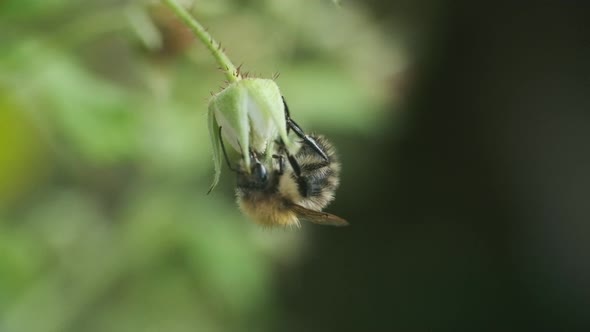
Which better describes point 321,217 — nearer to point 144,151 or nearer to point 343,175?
point 144,151

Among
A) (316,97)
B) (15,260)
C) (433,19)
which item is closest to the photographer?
(15,260)

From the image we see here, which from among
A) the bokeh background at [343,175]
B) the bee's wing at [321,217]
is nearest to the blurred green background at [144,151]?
the bokeh background at [343,175]

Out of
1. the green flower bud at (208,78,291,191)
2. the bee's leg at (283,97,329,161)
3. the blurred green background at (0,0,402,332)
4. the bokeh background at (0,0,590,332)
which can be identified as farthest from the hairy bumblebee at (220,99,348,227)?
the blurred green background at (0,0,402,332)

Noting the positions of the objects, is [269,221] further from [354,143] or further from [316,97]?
[354,143]

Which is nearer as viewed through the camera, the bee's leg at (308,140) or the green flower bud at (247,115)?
the green flower bud at (247,115)

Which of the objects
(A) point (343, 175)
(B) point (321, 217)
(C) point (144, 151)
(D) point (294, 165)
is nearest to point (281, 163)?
(D) point (294, 165)

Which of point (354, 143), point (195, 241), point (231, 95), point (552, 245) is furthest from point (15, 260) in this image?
point (552, 245)

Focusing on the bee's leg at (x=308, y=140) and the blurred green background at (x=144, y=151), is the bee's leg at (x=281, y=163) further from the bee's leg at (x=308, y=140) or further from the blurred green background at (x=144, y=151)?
the blurred green background at (x=144, y=151)
